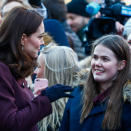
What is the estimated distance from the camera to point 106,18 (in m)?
3.36

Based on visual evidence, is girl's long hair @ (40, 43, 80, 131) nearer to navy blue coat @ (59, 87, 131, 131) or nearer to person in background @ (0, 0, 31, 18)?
navy blue coat @ (59, 87, 131, 131)

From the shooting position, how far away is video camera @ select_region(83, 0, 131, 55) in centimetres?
335

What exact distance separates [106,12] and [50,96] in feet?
7.26

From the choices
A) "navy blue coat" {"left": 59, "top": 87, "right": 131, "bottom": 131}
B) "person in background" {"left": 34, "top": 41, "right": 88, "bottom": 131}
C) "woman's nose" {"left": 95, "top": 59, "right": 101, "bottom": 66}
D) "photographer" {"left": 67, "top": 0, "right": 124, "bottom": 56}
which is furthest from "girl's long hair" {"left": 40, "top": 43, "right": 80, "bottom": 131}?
"photographer" {"left": 67, "top": 0, "right": 124, "bottom": 56}

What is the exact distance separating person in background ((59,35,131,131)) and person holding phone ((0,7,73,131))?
26cm

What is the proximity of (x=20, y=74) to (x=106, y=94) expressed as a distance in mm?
713

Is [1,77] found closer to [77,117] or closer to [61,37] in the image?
[77,117]

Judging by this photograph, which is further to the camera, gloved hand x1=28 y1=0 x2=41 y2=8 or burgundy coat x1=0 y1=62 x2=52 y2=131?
gloved hand x1=28 y1=0 x2=41 y2=8

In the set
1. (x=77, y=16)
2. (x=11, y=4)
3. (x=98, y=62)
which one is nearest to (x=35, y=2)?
(x=11, y=4)

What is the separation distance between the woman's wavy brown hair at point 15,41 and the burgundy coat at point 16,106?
85mm

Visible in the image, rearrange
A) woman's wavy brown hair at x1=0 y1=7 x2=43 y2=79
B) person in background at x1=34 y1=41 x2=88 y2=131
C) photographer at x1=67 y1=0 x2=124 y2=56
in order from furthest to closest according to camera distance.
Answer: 1. photographer at x1=67 y1=0 x2=124 y2=56
2. person in background at x1=34 y1=41 x2=88 y2=131
3. woman's wavy brown hair at x1=0 y1=7 x2=43 y2=79

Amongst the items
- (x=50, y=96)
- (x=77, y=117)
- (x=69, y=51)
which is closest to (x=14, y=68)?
(x=50, y=96)

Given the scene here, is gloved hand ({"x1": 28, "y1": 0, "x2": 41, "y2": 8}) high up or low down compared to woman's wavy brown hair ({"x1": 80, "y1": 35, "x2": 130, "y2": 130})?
up

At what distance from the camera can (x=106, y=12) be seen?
3.54m
